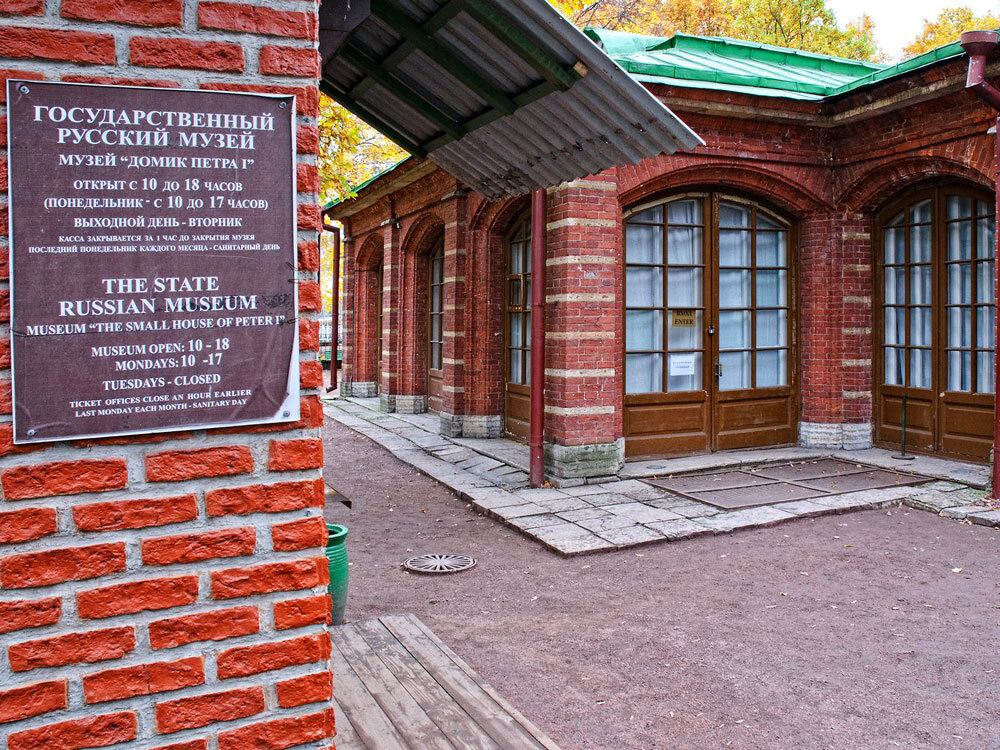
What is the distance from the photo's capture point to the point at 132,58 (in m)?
1.89

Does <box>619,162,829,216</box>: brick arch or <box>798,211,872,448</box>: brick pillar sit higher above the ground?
<box>619,162,829,216</box>: brick arch

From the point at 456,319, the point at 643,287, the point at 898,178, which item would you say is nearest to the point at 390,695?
the point at 643,287

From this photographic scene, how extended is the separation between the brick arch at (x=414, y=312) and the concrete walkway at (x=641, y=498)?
13.3ft

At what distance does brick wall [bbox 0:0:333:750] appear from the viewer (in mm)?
1817

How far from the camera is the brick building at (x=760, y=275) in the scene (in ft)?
29.3

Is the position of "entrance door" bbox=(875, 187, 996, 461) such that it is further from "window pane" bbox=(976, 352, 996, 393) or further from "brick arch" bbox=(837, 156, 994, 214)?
"brick arch" bbox=(837, 156, 994, 214)

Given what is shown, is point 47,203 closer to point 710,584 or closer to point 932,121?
point 710,584

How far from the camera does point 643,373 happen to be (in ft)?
32.2

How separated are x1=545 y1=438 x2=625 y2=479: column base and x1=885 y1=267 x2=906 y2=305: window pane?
4174 millimetres

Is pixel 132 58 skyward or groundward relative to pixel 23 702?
skyward

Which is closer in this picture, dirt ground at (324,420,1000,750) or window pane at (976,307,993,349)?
dirt ground at (324,420,1000,750)

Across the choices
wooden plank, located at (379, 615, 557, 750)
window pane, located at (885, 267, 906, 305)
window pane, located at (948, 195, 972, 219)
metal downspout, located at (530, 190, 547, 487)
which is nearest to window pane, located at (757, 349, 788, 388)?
window pane, located at (885, 267, 906, 305)

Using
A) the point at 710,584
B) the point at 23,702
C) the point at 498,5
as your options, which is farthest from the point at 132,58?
the point at 710,584

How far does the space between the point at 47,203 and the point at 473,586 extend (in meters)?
4.71
